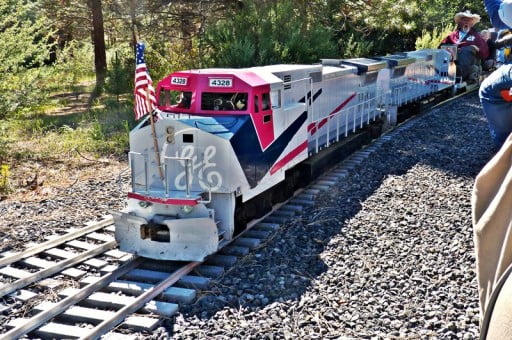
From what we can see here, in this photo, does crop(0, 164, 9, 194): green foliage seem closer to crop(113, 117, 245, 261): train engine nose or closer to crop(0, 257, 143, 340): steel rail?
crop(113, 117, 245, 261): train engine nose

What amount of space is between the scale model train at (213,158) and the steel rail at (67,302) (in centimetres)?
28

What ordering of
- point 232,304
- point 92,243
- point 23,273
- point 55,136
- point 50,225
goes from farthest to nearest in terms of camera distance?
point 55,136
point 50,225
point 92,243
point 23,273
point 232,304

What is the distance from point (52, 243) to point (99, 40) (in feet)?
59.1

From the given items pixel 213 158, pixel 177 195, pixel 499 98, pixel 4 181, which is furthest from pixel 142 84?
pixel 4 181

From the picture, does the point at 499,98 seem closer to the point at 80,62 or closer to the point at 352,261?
the point at 352,261

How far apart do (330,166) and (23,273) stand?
22.1 feet

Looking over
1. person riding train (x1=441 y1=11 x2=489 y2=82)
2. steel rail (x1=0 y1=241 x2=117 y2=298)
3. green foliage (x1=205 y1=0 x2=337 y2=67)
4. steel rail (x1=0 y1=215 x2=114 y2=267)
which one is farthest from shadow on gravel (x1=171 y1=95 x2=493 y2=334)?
person riding train (x1=441 y1=11 x2=489 y2=82)

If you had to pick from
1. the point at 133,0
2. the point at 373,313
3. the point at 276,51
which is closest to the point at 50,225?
the point at 373,313

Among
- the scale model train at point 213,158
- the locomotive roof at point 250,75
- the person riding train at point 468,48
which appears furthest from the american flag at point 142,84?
the person riding train at point 468,48

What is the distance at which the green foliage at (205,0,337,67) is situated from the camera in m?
18.1

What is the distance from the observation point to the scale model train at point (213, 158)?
7027 millimetres

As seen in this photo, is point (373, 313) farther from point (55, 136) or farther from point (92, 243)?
point (55, 136)

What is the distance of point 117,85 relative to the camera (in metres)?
20.1

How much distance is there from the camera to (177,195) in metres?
7.14
